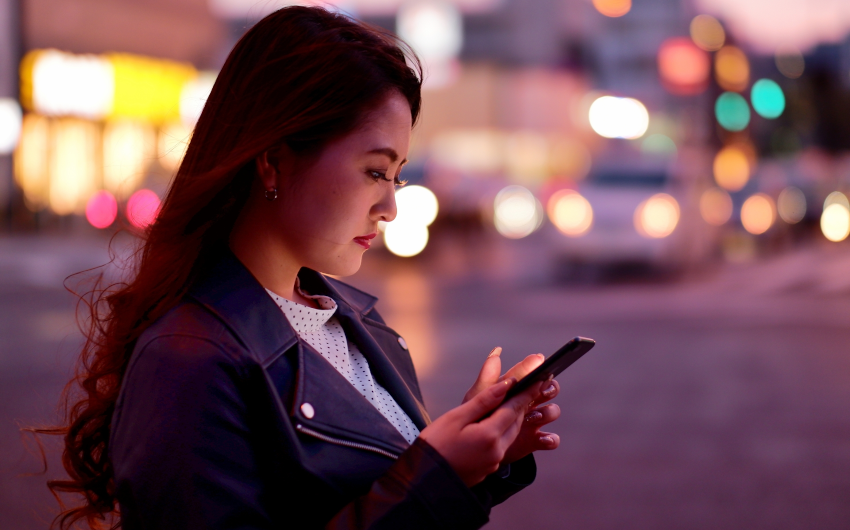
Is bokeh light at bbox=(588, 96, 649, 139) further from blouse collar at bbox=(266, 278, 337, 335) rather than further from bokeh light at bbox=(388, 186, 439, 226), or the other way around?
blouse collar at bbox=(266, 278, 337, 335)

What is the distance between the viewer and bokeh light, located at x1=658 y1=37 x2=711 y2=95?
2462cm

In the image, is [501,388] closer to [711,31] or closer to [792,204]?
[792,204]

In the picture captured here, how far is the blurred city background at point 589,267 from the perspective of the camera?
509 centimetres

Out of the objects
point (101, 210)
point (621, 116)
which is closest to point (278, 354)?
point (101, 210)

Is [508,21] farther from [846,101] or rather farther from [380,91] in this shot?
[380,91]

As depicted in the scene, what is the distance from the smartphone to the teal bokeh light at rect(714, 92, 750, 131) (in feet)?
131

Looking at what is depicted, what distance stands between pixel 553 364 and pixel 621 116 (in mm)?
25449

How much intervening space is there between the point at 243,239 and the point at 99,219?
1921cm

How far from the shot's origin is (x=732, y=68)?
48.1 m

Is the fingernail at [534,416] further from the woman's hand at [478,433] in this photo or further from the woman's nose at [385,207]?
the woman's nose at [385,207]

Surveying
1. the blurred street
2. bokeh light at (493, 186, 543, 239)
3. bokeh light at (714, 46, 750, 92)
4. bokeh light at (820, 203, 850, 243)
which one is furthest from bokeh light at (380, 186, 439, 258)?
bokeh light at (714, 46, 750, 92)

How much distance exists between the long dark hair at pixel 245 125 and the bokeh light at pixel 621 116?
2406cm

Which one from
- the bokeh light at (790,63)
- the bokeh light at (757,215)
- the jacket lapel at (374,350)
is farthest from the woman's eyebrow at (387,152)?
the bokeh light at (790,63)

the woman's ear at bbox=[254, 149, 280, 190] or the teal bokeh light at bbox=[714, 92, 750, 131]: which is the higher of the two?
the woman's ear at bbox=[254, 149, 280, 190]
